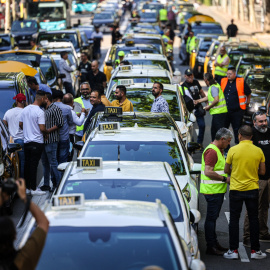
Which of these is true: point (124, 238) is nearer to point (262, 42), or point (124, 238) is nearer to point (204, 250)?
point (204, 250)

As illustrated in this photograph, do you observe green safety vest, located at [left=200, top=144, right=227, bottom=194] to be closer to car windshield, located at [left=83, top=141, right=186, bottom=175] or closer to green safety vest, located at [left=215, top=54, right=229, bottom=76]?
car windshield, located at [left=83, top=141, right=186, bottom=175]

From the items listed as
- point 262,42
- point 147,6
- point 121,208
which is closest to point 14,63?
point 121,208

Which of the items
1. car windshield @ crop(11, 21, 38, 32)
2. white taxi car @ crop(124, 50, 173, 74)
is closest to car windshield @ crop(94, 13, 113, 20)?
car windshield @ crop(11, 21, 38, 32)

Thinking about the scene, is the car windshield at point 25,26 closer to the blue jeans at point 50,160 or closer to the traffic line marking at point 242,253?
the blue jeans at point 50,160

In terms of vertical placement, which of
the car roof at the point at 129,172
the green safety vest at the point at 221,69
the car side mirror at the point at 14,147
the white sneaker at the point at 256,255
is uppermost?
the car roof at the point at 129,172

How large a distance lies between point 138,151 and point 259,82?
11.9 metres

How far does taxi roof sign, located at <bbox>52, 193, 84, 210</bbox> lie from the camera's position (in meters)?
6.59

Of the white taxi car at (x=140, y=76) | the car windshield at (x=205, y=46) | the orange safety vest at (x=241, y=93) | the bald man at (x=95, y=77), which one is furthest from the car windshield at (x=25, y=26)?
the orange safety vest at (x=241, y=93)

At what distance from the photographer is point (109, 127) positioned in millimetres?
11125

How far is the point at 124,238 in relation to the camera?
6.30m

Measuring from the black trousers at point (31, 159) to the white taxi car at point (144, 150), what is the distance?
234 centimetres

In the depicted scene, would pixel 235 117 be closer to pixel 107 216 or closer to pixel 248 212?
pixel 248 212

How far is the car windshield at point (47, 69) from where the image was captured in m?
23.2

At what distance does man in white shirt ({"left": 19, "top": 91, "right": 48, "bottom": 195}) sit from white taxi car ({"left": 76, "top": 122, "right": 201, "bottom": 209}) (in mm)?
2140
